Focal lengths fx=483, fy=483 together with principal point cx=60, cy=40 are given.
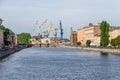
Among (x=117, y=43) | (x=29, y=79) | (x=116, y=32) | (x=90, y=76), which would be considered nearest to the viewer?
(x=29, y=79)

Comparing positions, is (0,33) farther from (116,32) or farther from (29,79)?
(29,79)

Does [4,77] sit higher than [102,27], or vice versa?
[102,27]

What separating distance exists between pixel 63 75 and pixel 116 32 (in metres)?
124

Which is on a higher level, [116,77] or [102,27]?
[102,27]

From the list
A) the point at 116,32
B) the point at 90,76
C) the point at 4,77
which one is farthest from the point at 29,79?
the point at 116,32

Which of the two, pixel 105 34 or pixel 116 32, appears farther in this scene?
pixel 116 32

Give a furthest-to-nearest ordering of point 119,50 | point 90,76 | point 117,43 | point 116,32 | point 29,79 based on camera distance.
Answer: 1. point 116,32
2. point 117,43
3. point 119,50
4. point 90,76
5. point 29,79

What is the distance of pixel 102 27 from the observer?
146m

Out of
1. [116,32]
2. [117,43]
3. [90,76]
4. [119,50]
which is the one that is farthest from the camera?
[116,32]

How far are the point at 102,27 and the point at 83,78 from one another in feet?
336

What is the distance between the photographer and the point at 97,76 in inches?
1850

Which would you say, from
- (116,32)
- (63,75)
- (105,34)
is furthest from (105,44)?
(63,75)

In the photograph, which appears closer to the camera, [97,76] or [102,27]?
[97,76]

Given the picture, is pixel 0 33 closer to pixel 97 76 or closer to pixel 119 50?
pixel 119 50
